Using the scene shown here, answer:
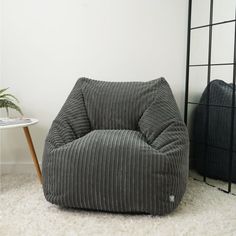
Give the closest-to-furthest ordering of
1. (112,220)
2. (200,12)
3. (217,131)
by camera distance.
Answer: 1. (112,220)
2. (217,131)
3. (200,12)

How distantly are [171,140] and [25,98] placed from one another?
134 centimetres

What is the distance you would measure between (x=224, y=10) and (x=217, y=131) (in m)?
0.88

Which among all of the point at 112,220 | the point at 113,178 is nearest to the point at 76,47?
the point at 113,178

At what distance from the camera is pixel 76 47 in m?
2.56

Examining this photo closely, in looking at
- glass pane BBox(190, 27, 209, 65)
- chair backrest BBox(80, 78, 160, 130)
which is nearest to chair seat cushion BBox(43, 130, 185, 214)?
chair backrest BBox(80, 78, 160, 130)

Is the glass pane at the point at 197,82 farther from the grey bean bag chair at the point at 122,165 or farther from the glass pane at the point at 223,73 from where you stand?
the grey bean bag chair at the point at 122,165

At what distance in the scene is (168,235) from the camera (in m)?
1.53

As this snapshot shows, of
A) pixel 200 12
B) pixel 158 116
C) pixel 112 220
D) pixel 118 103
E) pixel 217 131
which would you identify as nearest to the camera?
pixel 112 220

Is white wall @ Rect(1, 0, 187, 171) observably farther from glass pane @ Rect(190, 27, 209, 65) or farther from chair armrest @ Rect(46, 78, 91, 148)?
chair armrest @ Rect(46, 78, 91, 148)

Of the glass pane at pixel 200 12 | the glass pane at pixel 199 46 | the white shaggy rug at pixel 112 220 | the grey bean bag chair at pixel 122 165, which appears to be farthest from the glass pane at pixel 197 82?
the white shaggy rug at pixel 112 220

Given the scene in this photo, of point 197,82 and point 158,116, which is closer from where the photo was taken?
point 158,116

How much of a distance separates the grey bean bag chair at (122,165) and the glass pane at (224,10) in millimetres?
786

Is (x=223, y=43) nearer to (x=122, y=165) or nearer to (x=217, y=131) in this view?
(x=217, y=131)

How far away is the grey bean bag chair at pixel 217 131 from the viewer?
7.37ft
